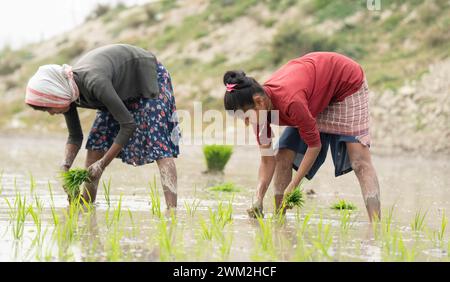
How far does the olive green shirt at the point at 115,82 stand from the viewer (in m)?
5.54

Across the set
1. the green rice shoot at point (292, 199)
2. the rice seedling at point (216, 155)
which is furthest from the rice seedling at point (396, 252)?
the rice seedling at point (216, 155)

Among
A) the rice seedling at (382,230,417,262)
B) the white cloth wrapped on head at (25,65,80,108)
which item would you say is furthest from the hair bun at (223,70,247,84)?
the rice seedling at (382,230,417,262)

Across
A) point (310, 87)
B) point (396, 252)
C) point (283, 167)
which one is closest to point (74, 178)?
point (283, 167)

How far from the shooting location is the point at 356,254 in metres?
4.57

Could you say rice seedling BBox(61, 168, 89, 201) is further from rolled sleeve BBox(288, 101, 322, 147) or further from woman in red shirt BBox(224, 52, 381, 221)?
rolled sleeve BBox(288, 101, 322, 147)

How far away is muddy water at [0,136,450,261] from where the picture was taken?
445cm

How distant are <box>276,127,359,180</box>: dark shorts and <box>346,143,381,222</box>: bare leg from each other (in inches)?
2.6

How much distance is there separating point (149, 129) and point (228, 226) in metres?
1.03

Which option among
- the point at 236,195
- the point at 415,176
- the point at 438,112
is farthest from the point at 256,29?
the point at 236,195

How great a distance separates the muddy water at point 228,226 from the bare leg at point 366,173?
0.15 m

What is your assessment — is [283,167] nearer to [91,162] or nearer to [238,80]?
[238,80]

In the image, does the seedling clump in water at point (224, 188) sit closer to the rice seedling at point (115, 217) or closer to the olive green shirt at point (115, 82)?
the olive green shirt at point (115, 82)

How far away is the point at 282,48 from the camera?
20484 mm
